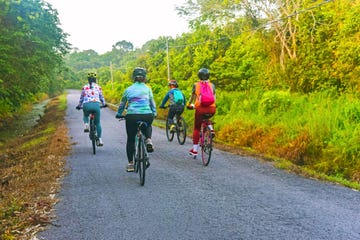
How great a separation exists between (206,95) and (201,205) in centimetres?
368

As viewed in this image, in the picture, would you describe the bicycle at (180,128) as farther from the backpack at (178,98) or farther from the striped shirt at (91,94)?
the striped shirt at (91,94)

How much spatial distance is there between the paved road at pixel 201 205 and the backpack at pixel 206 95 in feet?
4.85

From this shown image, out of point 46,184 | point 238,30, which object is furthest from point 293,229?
point 238,30

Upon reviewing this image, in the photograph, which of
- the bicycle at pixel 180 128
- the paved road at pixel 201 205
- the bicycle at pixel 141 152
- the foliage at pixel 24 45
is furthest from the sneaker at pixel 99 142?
the foliage at pixel 24 45

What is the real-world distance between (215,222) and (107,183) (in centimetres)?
302

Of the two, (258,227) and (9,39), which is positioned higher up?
(9,39)

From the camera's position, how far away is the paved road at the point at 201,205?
478cm

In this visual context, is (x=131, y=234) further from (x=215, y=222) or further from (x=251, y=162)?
(x=251, y=162)

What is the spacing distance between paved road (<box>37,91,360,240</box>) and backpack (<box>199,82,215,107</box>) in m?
1.48

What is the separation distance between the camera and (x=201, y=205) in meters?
5.85

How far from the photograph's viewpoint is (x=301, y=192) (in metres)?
6.72

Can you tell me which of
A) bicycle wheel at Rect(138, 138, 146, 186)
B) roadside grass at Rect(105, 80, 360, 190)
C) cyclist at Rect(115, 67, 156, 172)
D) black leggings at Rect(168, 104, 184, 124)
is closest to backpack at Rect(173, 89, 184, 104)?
black leggings at Rect(168, 104, 184, 124)

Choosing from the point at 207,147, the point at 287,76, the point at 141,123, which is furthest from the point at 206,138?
the point at 287,76

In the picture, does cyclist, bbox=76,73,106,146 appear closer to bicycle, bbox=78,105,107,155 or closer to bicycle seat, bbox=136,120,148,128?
bicycle, bbox=78,105,107,155
